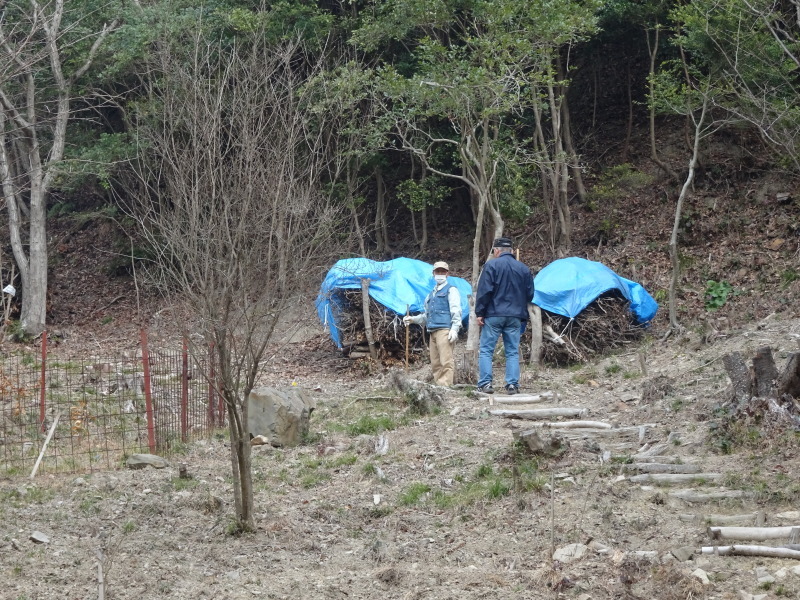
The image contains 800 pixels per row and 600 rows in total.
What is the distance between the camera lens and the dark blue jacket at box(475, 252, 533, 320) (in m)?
10.9

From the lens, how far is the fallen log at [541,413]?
31.0 ft

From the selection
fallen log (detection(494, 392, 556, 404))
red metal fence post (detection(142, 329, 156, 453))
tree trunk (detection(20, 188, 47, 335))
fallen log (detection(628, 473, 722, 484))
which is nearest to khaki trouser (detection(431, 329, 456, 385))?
fallen log (detection(494, 392, 556, 404))

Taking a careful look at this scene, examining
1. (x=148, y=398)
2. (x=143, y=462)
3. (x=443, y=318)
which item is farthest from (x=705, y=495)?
(x=443, y=318)

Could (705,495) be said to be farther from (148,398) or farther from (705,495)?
(148,398)

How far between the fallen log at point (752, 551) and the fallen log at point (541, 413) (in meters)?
4.11

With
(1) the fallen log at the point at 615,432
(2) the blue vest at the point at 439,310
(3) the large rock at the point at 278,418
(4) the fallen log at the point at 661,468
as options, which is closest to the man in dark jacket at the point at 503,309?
(2) the blue vest at the point at 439,310

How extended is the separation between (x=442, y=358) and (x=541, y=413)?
260 cm

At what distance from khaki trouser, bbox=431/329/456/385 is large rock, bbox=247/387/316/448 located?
3.05 metres

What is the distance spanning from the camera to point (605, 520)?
6051 millimetres

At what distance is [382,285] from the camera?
1508 centimetres

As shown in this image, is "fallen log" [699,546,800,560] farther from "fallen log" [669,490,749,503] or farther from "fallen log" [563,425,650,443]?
"fallen log" [563,425,650,443]

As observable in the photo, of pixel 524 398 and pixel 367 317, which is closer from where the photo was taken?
pixel 524 398

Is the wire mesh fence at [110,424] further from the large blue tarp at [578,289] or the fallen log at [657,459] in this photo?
the large blue tarp at [578,289]

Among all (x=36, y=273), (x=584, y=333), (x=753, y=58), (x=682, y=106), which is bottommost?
(x=584, y=333)
